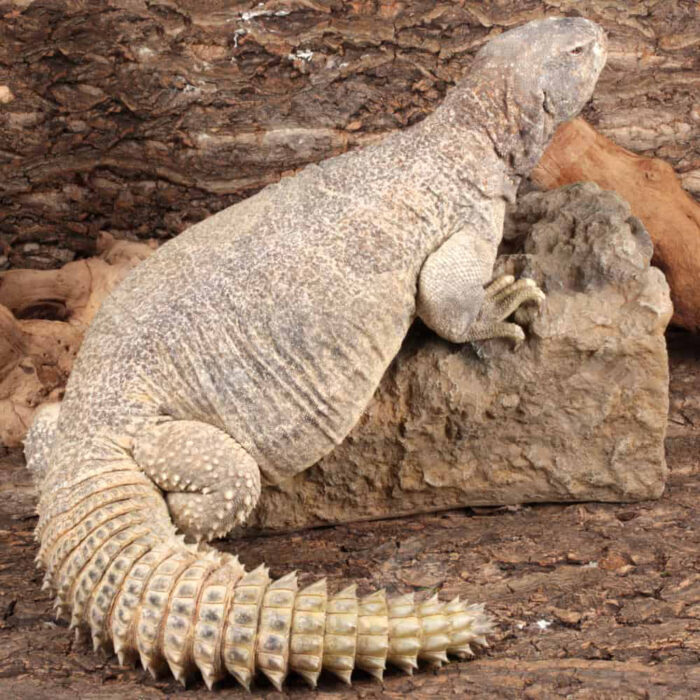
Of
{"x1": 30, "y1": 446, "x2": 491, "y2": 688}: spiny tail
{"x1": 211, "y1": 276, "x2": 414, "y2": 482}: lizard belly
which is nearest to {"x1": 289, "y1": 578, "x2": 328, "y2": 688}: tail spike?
{"x1": 30, "y1": 446, "x2": 491, "y2": 688}: spiny tail

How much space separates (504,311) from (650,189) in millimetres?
1749

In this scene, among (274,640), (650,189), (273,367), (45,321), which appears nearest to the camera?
(274,640)

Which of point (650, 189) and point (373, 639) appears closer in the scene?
point (373, 639)

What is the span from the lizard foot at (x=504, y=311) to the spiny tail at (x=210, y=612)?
1298 mm

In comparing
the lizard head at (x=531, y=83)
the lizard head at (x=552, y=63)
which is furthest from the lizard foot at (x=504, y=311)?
the lizard head at (x=552, y=63)

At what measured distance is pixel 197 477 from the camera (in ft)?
11.8

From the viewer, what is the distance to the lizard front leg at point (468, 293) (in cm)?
401

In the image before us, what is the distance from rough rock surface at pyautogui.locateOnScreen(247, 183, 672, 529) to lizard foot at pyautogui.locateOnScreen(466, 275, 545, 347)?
83 millimetres

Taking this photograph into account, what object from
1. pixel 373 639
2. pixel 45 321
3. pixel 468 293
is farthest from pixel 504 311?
pixel 45 321

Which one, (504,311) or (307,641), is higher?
(504,311)

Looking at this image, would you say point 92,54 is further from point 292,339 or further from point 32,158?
point 292,339

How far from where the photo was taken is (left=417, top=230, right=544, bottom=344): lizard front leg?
4.01 metres

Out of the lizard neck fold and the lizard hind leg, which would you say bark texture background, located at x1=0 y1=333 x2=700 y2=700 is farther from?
the lizard neck fold

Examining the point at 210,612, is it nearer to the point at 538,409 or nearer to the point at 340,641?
the point at 340,641
